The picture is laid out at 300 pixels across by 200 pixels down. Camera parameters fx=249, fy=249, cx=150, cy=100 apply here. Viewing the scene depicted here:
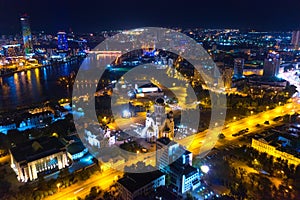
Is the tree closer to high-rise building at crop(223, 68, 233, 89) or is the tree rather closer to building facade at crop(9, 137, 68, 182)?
building facade at crop(9, 137, 68, 182)

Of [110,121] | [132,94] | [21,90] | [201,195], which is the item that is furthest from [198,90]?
[21,90]

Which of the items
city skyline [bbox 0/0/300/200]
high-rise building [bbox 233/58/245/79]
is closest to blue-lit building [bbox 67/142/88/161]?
city skyline [bbox 0/0/300/200]

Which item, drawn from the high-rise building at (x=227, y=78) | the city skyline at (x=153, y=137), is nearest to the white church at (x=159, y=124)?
the city skyline at (x=153, y=137)

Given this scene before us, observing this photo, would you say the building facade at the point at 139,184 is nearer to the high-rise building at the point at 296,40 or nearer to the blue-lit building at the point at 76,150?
the blue-lit building at the point at 76,150

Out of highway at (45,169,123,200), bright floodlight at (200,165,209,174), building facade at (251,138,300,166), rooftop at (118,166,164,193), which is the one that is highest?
building facade at (251,138,300,166)

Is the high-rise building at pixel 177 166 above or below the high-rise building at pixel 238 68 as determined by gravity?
below

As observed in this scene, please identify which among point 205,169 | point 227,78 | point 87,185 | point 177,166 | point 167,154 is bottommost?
point 87,185

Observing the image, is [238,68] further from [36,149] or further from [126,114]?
[36,149]

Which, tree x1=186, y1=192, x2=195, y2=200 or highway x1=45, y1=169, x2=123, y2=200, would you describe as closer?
tree x1=186, y1=192, x2=195, y2=200

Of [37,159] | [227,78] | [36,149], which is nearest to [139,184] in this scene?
[37,159]

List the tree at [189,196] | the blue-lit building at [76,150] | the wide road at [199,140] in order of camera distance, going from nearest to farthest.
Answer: the tree at [189,196] → the wide road at [199,140] → the blue-lit building at [76,150]

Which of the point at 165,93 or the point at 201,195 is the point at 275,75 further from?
the point at 201,195
